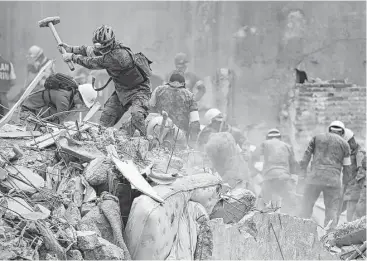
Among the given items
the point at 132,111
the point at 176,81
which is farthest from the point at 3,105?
the point at 132,111

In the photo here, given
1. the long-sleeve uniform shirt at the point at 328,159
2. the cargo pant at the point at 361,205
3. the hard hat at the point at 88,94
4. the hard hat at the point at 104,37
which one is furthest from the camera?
the cargo pant at the point at 361,205

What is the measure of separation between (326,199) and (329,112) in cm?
747

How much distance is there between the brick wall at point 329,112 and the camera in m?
18.9

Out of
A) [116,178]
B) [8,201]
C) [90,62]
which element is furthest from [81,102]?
[8,201]

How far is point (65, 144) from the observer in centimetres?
780

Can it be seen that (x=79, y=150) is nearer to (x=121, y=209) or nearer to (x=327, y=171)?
(x=121, y=209)

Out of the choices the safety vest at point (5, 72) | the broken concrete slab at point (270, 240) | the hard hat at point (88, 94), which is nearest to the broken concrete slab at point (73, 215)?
the broken concrete slab at point (270, 240)

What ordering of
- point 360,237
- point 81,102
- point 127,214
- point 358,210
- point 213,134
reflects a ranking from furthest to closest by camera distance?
point 358,210
point 213,134
point 81,102
point 360,237
point 127,214

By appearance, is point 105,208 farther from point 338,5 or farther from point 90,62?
point 338,5

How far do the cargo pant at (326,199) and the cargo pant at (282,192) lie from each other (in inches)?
11.7

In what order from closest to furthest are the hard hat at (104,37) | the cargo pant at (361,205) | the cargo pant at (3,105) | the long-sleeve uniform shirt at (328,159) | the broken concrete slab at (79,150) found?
the broken concrete slab at (79,150), the hard hat at (104,37), the cargo pant at (3,105), the long-sleeve uniform shirt at (328,159), the cargo pant at (361,205)

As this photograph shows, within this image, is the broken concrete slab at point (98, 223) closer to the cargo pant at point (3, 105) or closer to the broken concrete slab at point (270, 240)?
the broken concrete slab at point (270, 240)

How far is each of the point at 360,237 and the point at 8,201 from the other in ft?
12.2

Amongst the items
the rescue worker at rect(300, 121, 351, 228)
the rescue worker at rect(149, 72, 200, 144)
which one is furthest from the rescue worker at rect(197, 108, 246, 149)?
the rescue worker at rect(300, 121, 351, 228)
